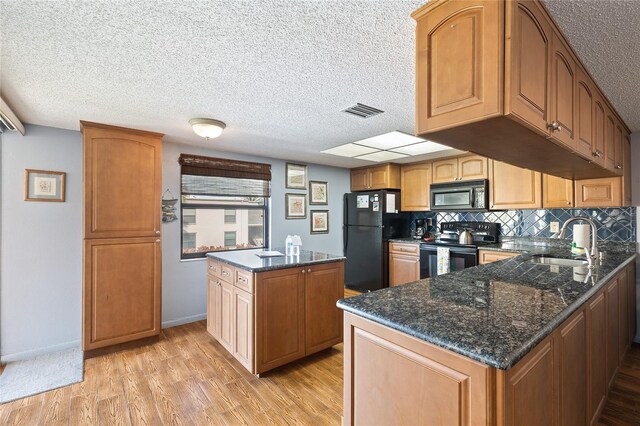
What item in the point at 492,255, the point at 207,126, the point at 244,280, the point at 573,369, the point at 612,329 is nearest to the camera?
the point at 573,369

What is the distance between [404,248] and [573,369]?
3093 millimetres

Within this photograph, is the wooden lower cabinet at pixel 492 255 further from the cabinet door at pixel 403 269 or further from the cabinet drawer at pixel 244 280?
the cabinet drawer at pixel 244 280

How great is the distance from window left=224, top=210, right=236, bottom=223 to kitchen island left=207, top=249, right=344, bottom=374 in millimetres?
1097

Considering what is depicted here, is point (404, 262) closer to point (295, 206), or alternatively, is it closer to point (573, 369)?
point (295, 206)

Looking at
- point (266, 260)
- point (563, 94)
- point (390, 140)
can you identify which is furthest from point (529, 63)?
point (266, 260)

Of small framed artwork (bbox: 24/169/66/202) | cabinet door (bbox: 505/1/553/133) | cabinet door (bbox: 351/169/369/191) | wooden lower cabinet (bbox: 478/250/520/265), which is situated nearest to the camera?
cabinet door (bbox: 505/1/553/133)

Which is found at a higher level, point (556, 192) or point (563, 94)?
point (563, 94)

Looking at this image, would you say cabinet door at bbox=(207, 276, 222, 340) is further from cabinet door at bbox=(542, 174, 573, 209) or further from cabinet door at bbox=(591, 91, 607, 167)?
cabinet door at bbox=(542, 174, 573, 209)

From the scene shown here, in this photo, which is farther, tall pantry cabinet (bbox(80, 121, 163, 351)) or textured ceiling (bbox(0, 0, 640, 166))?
tall pantry cabinet (bbox(80, 121, 163, 351))

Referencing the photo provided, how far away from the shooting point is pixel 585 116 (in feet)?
5.95

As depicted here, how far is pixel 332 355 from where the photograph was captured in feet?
9.18

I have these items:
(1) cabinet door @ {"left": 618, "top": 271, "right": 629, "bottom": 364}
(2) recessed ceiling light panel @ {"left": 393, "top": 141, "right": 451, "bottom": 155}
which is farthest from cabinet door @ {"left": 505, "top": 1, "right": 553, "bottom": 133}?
(2) recessed ceiling light panel @ {"left": 393, "top": 141, "right": 451, "bottom": 155}

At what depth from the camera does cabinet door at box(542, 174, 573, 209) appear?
3100mm

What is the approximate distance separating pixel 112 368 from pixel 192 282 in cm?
122
